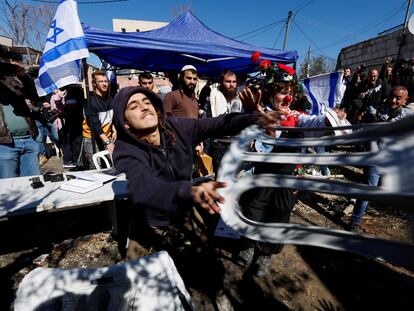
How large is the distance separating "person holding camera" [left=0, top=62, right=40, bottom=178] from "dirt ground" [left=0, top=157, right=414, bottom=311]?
0.88 metres

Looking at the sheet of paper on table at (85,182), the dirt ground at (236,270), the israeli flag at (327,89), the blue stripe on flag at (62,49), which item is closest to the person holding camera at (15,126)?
the blue stripe on flag at (62,49)

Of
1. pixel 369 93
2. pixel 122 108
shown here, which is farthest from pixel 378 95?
pixel 122 108

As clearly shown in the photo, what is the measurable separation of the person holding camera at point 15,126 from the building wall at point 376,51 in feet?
48.1

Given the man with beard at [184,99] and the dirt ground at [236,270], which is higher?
the man with beard at [184,99]

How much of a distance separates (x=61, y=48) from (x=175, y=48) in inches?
105

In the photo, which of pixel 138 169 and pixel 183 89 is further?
→ pixel 183 89

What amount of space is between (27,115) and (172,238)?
236 cm

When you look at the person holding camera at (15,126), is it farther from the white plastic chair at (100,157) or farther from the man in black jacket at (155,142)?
the man in black jacket at (155,142)

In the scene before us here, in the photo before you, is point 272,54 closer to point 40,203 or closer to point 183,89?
point 183,89


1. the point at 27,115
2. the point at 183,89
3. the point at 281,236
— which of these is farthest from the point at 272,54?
the point at 281,236

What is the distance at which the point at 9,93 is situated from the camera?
283cm

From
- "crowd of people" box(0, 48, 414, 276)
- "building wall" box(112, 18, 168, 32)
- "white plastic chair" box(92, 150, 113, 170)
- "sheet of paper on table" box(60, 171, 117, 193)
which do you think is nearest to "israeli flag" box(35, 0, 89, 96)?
"crowd of people" box(0, 48, 414, 276)

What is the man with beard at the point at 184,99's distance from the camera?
13.7 ft

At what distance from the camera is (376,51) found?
1453 centimetres
